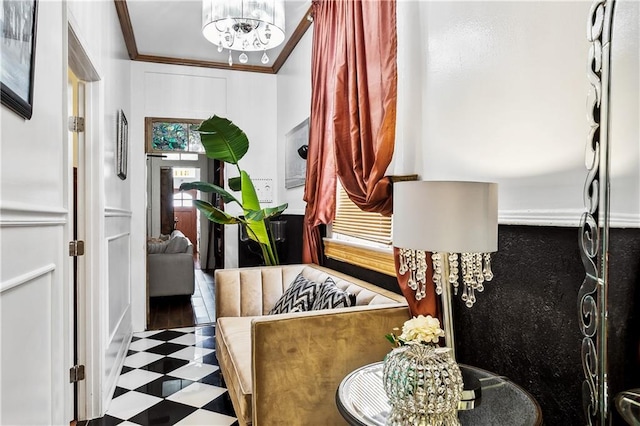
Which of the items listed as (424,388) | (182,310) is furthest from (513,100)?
(182,310)

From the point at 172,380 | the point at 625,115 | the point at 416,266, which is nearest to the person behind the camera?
the point at 625,115

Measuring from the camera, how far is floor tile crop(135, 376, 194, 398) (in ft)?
9.77

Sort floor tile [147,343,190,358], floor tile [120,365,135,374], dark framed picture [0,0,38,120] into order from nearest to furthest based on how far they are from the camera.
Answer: dark framed picture [0,0,38,120]
floor tile [120,365,135,374]
floor tile [147,343,190,358]

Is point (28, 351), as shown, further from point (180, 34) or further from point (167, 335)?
point (180, 34)

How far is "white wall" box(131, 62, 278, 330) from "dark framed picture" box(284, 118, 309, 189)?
0.59 m

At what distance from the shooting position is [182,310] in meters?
5.51

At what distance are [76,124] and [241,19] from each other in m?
1.30

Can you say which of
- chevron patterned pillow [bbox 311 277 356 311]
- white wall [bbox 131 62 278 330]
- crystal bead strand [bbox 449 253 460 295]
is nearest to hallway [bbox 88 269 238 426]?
white wall [bbox 131 62 278 330]

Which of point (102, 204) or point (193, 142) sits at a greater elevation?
point (193, 142)

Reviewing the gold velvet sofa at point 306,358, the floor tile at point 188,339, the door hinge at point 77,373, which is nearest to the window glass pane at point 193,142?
the floor tile at point 188,339

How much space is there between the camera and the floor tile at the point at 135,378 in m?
3.12

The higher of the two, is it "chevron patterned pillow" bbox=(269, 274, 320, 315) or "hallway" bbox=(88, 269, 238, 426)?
"chevron patterned pillow" bbox=(269, 274, 320, 315)

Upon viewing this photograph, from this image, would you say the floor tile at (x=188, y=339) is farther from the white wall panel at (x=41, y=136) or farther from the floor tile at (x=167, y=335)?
the white wall panel at (x=41, y=136)

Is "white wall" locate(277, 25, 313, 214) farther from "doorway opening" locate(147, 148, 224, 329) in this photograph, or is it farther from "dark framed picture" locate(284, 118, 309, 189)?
"doorway opening" locate(147, 148, 224, 329)
